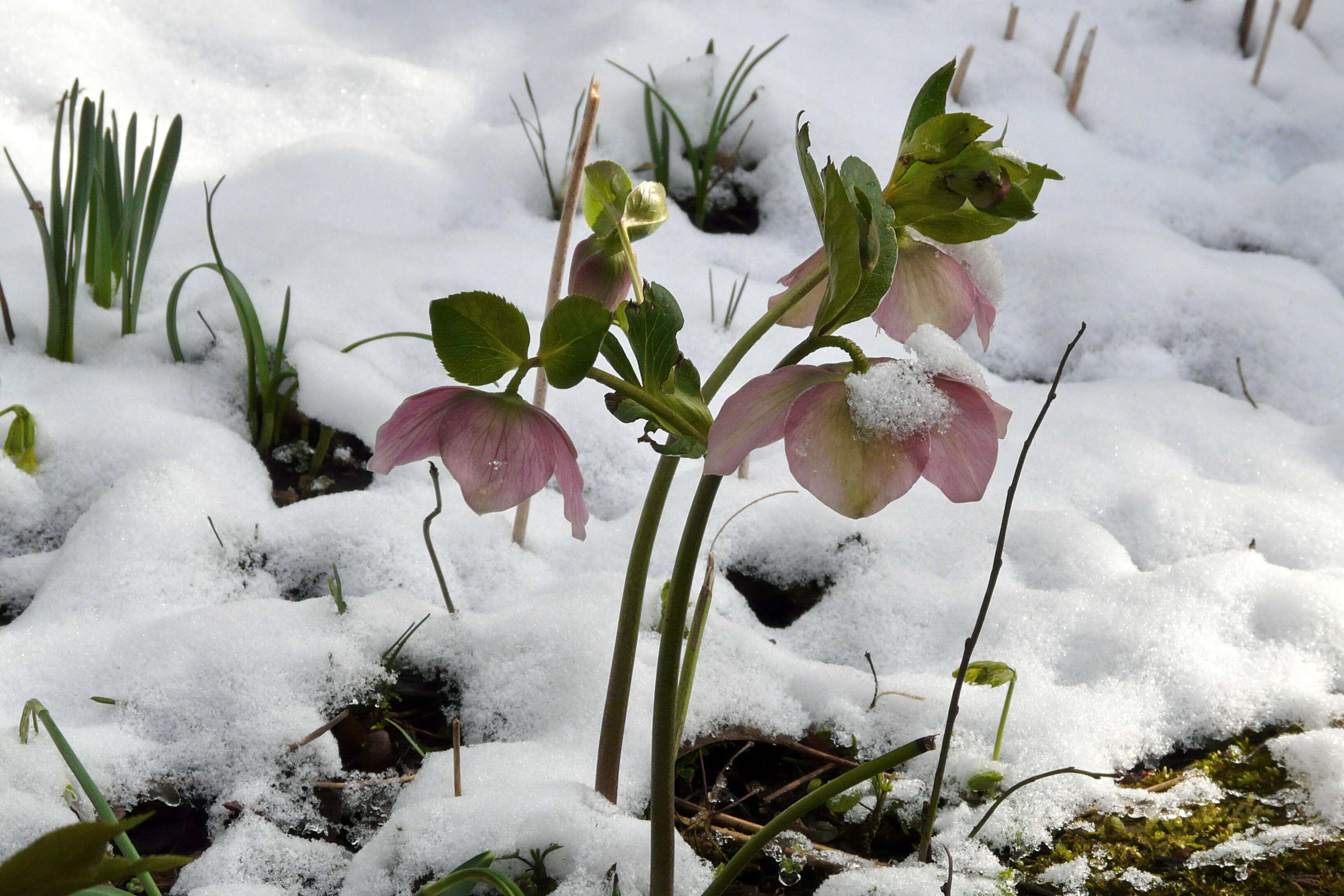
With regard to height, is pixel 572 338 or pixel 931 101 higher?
pixel 931 101

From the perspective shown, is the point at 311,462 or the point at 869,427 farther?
the point at 311,462

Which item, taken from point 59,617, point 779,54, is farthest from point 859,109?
point 59,617

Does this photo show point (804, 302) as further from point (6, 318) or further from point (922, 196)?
point (6, 318)

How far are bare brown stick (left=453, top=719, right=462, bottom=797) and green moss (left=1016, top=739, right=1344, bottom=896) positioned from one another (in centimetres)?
43

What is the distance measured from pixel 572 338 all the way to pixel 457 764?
0.38 meters

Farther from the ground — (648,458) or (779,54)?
(779,54)

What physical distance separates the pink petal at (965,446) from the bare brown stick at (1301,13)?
252 cm

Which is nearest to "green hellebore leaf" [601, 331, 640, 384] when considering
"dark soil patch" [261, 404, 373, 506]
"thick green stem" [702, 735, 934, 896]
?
"thick green stem" [702, 735, 934, 896]

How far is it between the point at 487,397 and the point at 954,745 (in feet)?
1.80

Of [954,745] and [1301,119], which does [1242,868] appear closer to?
[954,745]

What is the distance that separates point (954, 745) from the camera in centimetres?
83

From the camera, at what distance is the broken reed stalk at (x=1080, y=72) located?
2049 mm

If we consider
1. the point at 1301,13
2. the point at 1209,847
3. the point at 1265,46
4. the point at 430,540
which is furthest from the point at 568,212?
the point at 1301,13

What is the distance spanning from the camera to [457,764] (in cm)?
68
